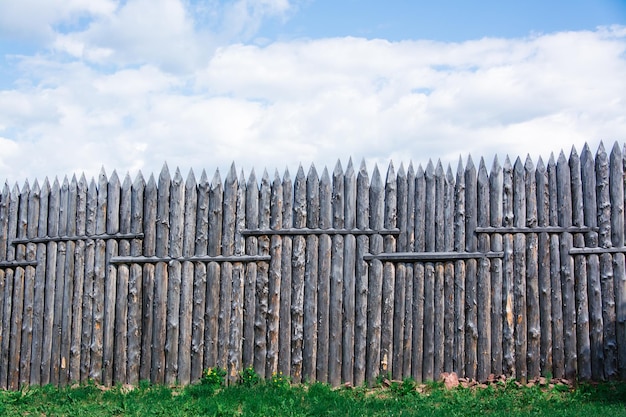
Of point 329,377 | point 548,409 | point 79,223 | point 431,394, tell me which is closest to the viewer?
point 548,409

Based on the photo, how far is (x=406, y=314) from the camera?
9195mm

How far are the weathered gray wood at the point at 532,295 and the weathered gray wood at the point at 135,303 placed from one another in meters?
5.28

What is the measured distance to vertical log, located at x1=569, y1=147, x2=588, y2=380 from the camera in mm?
9211

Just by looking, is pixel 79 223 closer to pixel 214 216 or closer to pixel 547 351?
pixel 214 216

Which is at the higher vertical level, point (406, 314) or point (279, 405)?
→ point (406, 314)

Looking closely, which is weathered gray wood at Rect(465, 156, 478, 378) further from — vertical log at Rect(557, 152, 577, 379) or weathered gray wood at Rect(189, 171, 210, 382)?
weathered gray wood at Rect(189, 171, 210, 382)

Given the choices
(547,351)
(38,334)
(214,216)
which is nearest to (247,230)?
(214,216)

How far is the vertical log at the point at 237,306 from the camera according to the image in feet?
30.6

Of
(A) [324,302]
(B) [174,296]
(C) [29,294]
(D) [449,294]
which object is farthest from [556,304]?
(C) [29,294]

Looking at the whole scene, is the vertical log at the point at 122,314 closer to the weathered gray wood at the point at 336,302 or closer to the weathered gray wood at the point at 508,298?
the weathered gray wood at the point at 336,302

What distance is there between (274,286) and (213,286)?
838 millimetres

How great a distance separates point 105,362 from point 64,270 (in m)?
1.48

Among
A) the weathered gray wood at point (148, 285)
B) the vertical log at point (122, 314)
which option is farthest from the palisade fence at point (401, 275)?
the vertical log at point (122, 314)

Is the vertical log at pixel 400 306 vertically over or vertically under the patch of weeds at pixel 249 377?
over
